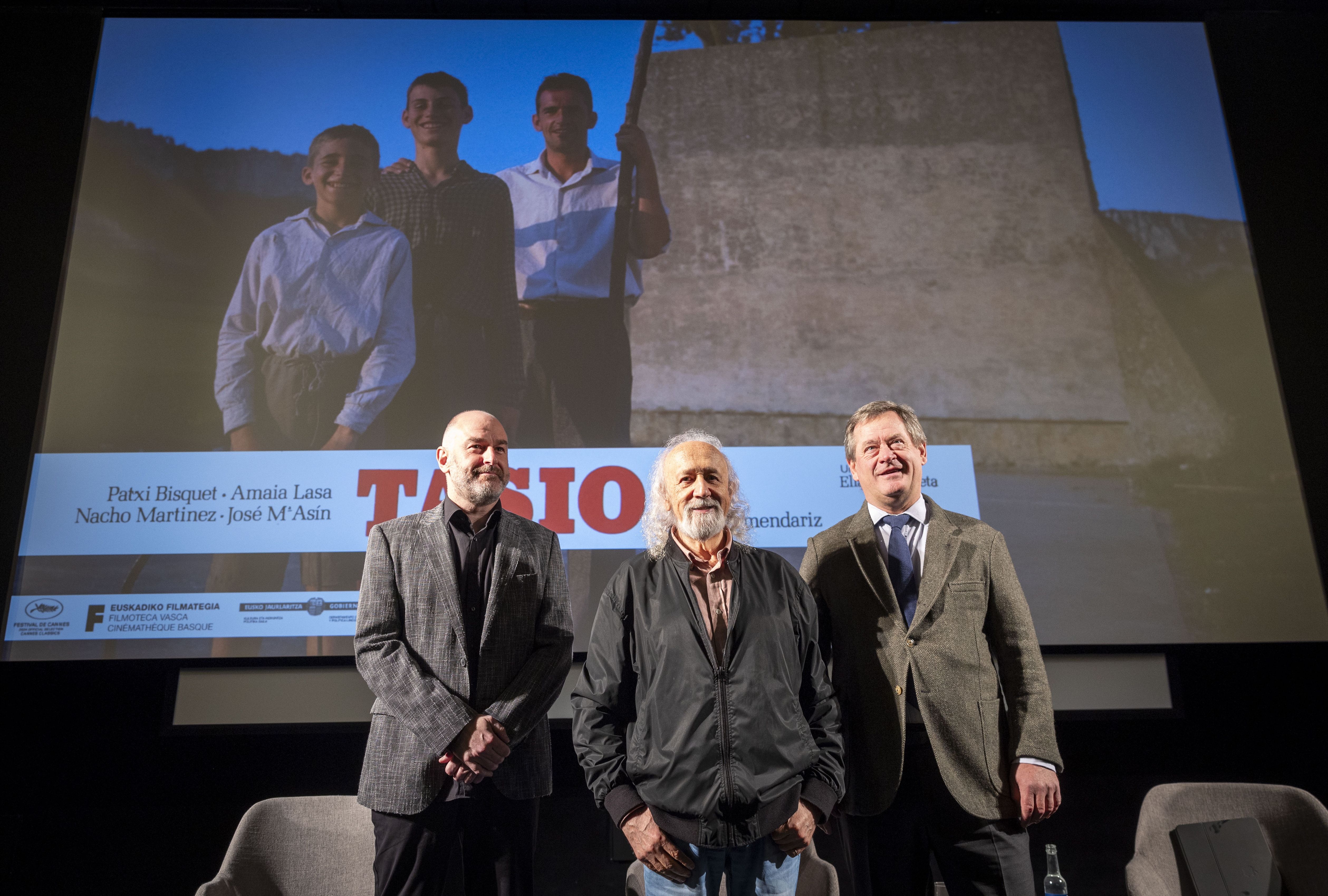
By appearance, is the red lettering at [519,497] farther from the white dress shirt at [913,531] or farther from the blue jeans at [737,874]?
the blue jeans at [737,874]

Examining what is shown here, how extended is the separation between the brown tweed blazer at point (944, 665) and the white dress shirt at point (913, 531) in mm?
22

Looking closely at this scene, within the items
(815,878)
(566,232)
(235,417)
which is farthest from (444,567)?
(566,232)

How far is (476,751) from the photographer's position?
1.58m

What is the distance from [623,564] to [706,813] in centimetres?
48

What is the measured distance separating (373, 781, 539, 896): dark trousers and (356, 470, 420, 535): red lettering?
123 cm

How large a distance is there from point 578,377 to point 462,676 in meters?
1.42

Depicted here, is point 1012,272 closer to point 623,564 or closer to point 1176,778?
point 1176,778

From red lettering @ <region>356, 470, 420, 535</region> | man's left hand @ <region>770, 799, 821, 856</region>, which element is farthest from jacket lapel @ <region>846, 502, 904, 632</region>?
red lettering @ <region>356, 470, 420, 535</region>

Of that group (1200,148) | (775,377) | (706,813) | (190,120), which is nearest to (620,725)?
(706,813)

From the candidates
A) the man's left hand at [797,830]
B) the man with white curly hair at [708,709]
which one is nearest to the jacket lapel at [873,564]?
the man with white curly hair at [708,709]

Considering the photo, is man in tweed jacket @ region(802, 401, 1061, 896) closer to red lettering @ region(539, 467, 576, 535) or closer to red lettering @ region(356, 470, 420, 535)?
red lettering @ region(539, 467, 576, 535)

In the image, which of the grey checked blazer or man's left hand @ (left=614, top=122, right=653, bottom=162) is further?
man's left hand @ (left=614, top=122, right=653, bottom=162)

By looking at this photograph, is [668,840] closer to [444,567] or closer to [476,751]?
[476,751]

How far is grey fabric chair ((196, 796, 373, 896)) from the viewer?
1867 millimetres
